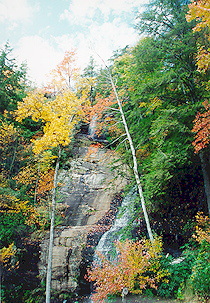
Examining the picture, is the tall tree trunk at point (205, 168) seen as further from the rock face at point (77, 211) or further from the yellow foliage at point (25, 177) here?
the yellow foliage at point (25, 177)

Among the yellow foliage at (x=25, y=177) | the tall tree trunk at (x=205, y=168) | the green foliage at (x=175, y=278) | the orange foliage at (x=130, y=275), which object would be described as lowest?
the green foliage at (x=175, y=278)

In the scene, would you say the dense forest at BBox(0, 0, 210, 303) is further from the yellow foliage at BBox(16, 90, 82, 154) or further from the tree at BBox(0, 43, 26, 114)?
the tree at BBox(0, 43, 26, 114)

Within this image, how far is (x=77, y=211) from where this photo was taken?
475 inches

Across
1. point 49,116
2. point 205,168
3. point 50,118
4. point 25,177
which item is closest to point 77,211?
point 25,177

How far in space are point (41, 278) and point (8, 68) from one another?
50.1 feet

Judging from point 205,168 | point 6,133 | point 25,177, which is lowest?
point 205,168

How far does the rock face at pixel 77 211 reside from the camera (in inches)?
357

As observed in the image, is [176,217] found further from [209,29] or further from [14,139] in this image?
[14,139]

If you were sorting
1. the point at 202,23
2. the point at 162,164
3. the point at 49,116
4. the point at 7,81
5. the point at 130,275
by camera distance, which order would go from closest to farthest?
1. the point at 202,23
2. the point at 130,275
3. the point at 162,164
4. the point at 49,116
5. the point at 7,81

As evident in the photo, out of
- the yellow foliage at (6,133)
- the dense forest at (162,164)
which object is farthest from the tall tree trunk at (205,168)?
the yellow foliage at (6,133)

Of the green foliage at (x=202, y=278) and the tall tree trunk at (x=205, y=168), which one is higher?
the tall tree trunk at (x=205, y=168)

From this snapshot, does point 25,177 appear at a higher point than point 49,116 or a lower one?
lower

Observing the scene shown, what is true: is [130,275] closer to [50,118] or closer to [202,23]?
[202,23]

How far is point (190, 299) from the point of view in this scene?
437 cm
